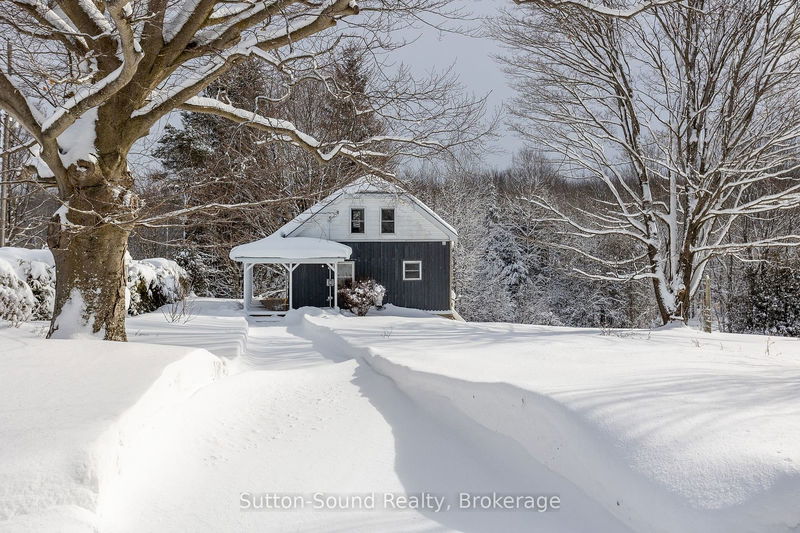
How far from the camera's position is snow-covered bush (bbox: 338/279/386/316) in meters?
19.9

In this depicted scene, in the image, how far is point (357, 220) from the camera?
22.5 meters

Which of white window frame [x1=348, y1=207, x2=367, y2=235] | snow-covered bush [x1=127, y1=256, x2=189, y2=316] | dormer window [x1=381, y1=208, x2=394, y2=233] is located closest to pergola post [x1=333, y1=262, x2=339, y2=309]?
white window frame [x1=348, y1=207, x2=367, y2=235]

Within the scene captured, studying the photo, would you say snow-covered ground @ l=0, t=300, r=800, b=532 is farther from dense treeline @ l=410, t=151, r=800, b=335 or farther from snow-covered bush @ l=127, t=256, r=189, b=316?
dense treeline @ l=410, t=151, r=800, b=335

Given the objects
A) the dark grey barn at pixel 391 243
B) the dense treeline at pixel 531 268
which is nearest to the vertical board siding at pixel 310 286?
the dark grey barn at pixel 391 243

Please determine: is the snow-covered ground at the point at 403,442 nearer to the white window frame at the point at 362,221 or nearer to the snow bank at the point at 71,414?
the snow bank at the point at 71,414

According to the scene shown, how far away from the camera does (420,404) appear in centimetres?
570

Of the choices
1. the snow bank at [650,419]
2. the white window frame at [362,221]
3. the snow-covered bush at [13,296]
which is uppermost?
the white window frame at [362,221]

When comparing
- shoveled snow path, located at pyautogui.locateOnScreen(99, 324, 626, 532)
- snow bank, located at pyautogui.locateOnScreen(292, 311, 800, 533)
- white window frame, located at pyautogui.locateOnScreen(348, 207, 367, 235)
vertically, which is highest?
white window frame, located at pyautogui.locateOnScreen(348, 207, 367, 235)

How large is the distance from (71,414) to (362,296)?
1648cm

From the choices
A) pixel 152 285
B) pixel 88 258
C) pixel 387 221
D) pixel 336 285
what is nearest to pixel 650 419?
pixel 88 258

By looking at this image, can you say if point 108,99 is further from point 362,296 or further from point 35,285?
point 362,296

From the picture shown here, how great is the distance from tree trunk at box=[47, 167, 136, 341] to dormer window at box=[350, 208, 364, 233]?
1568 cm

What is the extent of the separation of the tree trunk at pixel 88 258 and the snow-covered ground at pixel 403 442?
89 cm

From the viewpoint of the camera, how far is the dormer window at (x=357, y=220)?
2239cm
